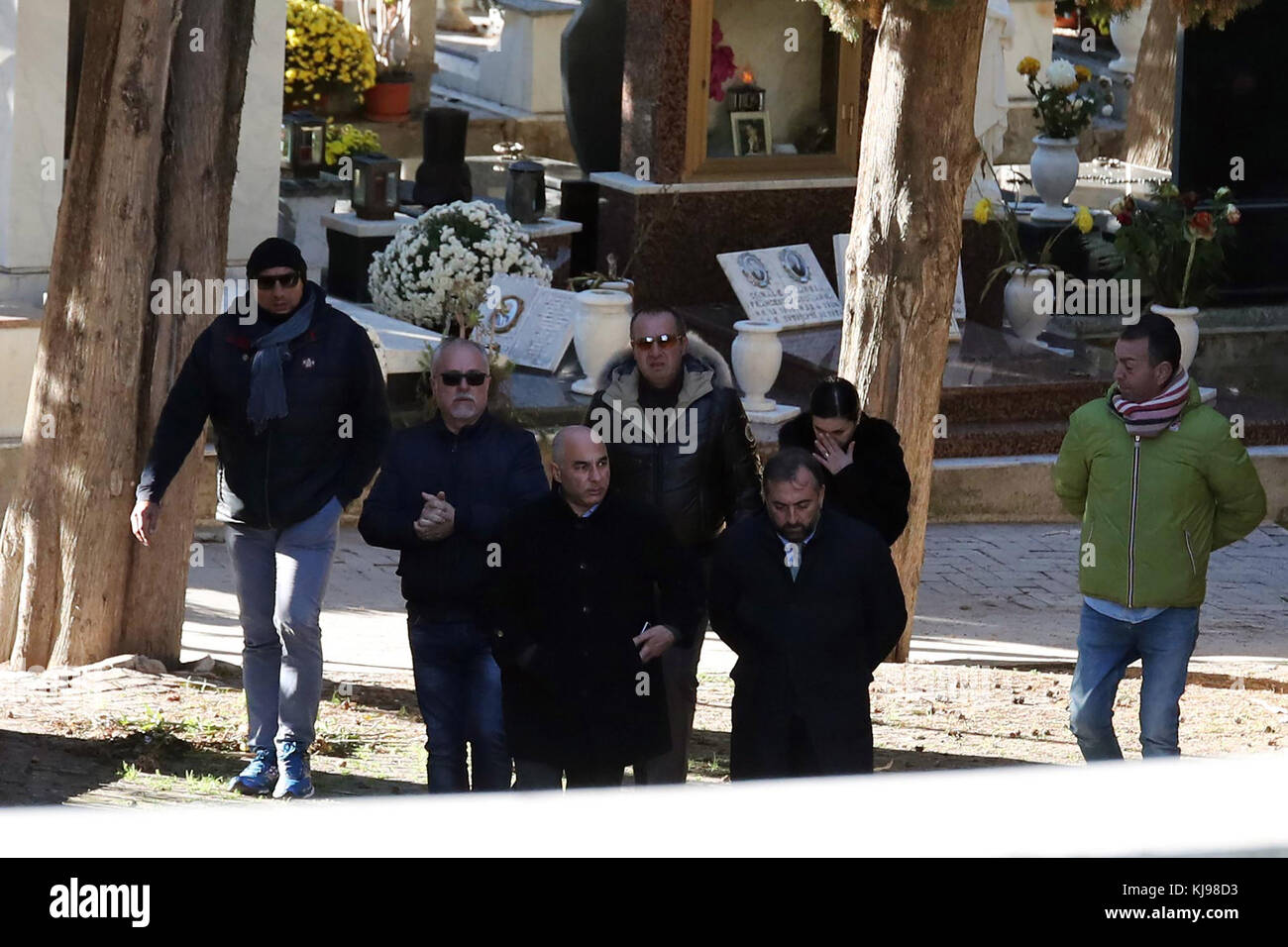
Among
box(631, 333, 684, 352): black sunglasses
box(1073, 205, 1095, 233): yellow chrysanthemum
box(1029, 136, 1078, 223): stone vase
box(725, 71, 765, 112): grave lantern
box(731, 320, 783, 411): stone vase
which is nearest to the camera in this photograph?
Answer: box(631, 333, 684, 352): black sunglasses

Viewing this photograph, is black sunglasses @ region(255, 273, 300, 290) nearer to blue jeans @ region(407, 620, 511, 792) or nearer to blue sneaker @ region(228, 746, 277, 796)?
blue jeans @ region(407, 620, 511, 792)

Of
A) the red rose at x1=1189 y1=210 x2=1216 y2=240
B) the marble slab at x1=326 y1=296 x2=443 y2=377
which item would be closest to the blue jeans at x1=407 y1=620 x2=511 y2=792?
the marble slab at x1=326 y1=296 x2=443 y2=377

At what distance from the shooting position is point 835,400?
526 centimetres

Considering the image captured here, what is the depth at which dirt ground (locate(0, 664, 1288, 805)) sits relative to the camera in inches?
236

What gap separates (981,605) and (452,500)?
596cm

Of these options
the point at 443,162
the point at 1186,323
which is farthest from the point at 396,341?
the point at 1186,323

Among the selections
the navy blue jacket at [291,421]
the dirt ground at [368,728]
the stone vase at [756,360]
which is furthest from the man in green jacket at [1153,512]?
the stone vase at [756,360]

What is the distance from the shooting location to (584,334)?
11.9 metres

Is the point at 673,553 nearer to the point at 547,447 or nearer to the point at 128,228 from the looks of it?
the point at 128,228

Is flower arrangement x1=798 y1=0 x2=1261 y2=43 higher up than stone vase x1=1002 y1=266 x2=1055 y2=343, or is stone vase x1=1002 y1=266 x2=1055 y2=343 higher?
flower arrangement x1=798 y1=0 x2=1261 y2=43

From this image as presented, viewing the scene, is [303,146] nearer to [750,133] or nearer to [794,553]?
[750,133]

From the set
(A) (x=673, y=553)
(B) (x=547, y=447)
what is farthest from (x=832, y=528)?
(B) (x=547, y=447)

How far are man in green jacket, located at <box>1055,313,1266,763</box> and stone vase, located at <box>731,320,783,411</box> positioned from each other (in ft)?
20.3
